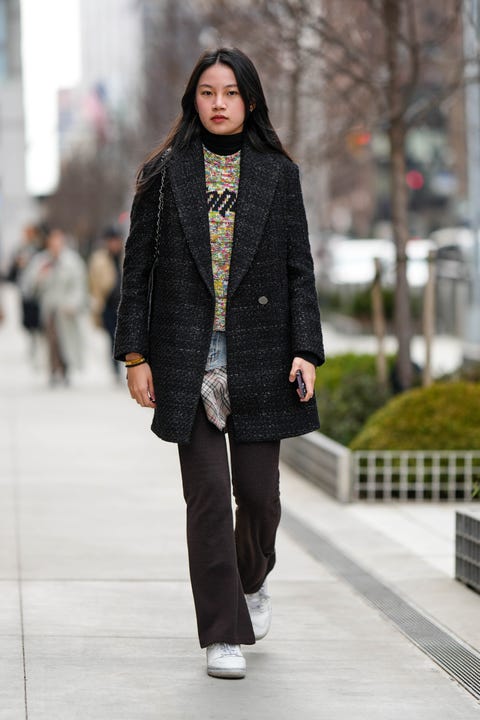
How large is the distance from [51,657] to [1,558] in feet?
6.12

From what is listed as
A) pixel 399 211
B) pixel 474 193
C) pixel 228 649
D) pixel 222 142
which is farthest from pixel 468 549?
pixel 474 193

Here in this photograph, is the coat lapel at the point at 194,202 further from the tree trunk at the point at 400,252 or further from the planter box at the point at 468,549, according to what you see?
the tree trunk at the point at 400,252

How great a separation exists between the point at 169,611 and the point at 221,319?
148 centimetres

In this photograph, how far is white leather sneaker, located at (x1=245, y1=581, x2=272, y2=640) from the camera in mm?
5301

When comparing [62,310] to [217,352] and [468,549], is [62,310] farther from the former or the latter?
[217,352]

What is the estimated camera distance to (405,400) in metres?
9.25

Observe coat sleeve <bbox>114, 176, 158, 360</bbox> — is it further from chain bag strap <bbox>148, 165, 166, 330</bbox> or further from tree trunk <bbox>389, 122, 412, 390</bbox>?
tree trunk <bbox>389, 122, 412, 390</bbox>

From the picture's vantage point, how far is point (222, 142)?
16.5 feet

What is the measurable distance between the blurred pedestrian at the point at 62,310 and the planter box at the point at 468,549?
36.2ft

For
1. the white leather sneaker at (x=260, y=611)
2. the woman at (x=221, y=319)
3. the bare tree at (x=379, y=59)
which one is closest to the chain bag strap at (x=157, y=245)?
the woman at (x=221, y=319)

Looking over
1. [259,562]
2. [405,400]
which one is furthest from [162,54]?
[259,562]

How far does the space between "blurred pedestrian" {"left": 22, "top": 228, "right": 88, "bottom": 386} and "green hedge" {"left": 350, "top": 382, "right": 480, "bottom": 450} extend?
8474 millimetres

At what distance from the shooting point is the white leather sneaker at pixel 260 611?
17.4 feet

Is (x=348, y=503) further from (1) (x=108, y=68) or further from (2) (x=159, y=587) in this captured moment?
(1) (x=108, y=68)
